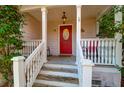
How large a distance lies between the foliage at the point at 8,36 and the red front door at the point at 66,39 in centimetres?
441

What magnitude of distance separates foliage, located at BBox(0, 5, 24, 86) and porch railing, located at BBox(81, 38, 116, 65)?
2.38 meters

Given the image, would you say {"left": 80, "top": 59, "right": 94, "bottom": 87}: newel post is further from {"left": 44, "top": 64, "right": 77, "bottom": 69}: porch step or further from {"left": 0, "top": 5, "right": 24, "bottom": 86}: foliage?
{"left": 0, "top": 5, "right": 24, "bottom": 86}: foliage

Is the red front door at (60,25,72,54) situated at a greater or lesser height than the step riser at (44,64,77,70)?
greater

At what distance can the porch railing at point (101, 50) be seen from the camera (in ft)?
17.1

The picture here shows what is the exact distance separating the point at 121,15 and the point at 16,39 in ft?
11.5

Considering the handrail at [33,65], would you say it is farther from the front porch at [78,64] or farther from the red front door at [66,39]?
the red front door at [66,39]

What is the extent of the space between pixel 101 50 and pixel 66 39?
4007 millimetres

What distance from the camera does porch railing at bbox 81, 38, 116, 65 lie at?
520 cm

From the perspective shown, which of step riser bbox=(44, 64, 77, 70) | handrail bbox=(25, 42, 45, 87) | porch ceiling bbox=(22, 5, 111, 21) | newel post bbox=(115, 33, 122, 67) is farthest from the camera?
porch ceiling bbox=(22, 5, 111, 21)

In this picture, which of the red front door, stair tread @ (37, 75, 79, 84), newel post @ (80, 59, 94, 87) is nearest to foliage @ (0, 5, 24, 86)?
stair tread @ (37, 75, 79, 84)

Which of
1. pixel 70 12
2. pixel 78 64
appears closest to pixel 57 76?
pixel 78 64

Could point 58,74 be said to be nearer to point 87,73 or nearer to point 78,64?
point 78,64

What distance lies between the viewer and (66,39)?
911 cm
